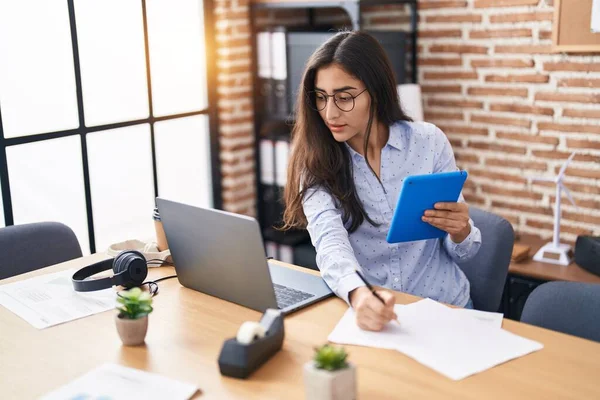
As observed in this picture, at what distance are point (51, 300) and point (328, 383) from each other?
0.99 meters

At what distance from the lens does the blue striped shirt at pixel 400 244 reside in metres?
2.07

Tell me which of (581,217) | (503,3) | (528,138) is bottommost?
(581,217)

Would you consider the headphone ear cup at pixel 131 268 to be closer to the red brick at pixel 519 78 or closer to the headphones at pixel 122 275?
the headphones at pixel 122 275

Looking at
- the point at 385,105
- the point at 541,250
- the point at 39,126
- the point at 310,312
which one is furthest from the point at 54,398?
the point at 541,250

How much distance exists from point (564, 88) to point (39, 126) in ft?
7.60

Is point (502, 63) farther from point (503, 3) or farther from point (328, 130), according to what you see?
point (328, 130)

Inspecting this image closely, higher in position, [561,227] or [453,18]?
[453,18]

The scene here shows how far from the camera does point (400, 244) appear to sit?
2100mm

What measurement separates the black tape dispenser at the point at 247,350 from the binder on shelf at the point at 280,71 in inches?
94.0

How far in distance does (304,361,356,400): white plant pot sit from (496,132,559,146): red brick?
223cm

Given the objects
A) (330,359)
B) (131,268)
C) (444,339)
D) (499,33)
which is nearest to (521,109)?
(499,33)

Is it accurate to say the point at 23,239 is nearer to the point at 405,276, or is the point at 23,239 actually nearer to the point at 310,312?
the point at 310,312

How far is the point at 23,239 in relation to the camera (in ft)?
7.63

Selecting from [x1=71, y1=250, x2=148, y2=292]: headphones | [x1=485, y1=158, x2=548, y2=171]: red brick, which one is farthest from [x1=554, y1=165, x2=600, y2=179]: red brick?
[x1=71, y1=250, x2=148, y2=292]: headphones
